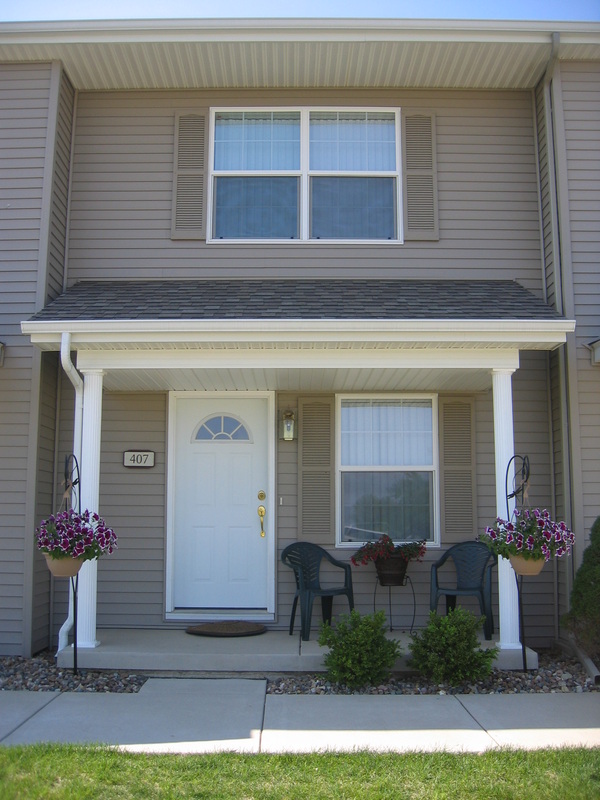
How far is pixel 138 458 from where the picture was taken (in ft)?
23.2

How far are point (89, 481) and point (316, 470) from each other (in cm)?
204

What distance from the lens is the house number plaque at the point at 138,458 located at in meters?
7.05

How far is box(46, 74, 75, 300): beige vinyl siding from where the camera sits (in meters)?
6.91

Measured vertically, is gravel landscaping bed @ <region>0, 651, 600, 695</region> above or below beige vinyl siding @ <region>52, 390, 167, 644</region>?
below

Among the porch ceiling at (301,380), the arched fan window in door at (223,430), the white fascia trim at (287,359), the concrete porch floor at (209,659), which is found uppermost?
the white fascia trim at (287,359)

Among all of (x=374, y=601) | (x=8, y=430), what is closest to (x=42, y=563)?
(x=8, y=430)

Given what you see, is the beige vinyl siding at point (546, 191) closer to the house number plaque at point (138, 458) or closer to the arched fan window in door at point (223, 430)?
the arched fan window in door at point (223, 430)

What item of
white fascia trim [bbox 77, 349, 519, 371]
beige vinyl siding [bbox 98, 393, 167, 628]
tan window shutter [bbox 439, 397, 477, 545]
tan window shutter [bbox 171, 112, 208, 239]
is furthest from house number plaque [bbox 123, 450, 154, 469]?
tan window shutter [bbox 439, 397, 477, 545]

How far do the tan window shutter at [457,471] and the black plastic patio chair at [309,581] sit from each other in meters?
1.01

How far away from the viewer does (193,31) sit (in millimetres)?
6777

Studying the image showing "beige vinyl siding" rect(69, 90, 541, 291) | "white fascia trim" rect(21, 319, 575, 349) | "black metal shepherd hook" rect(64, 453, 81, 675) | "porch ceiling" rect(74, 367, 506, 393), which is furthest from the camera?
"beige vinyl siding" rect(69, 90, 541, 291)

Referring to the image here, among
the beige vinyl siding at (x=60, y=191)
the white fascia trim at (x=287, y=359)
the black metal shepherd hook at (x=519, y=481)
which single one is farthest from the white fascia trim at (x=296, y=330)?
the beige vinyl siding at (x=60, y=191)

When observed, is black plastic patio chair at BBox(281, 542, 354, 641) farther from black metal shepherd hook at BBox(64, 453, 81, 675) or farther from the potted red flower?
black metal shepherd hook at BBox(64, 453, 81, 675)

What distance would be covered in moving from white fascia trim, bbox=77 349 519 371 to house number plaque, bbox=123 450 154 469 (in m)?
1.15
